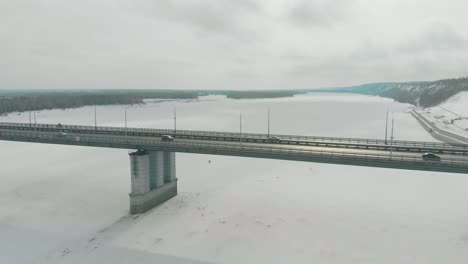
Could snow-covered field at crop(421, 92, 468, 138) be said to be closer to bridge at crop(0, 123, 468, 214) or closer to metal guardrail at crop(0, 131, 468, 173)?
bridge at crop(0, 123, 468, 214)

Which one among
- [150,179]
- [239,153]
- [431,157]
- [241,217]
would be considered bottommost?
[241,217]

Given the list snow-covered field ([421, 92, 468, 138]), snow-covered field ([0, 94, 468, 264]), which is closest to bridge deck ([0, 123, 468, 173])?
snow-covered field ([0, 94, 468, 264])

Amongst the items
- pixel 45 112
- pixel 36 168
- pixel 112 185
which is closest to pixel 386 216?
pixel 112 185

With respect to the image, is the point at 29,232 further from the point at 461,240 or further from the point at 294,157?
the point at 461,240

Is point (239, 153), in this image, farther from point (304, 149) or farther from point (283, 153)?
point (304, 149)

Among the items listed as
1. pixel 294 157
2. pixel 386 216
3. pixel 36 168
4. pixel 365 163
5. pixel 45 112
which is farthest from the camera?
pixel 45 112

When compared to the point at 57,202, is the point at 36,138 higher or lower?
higher

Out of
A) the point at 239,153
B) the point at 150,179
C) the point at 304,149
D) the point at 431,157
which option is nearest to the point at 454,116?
the point at 431,157
